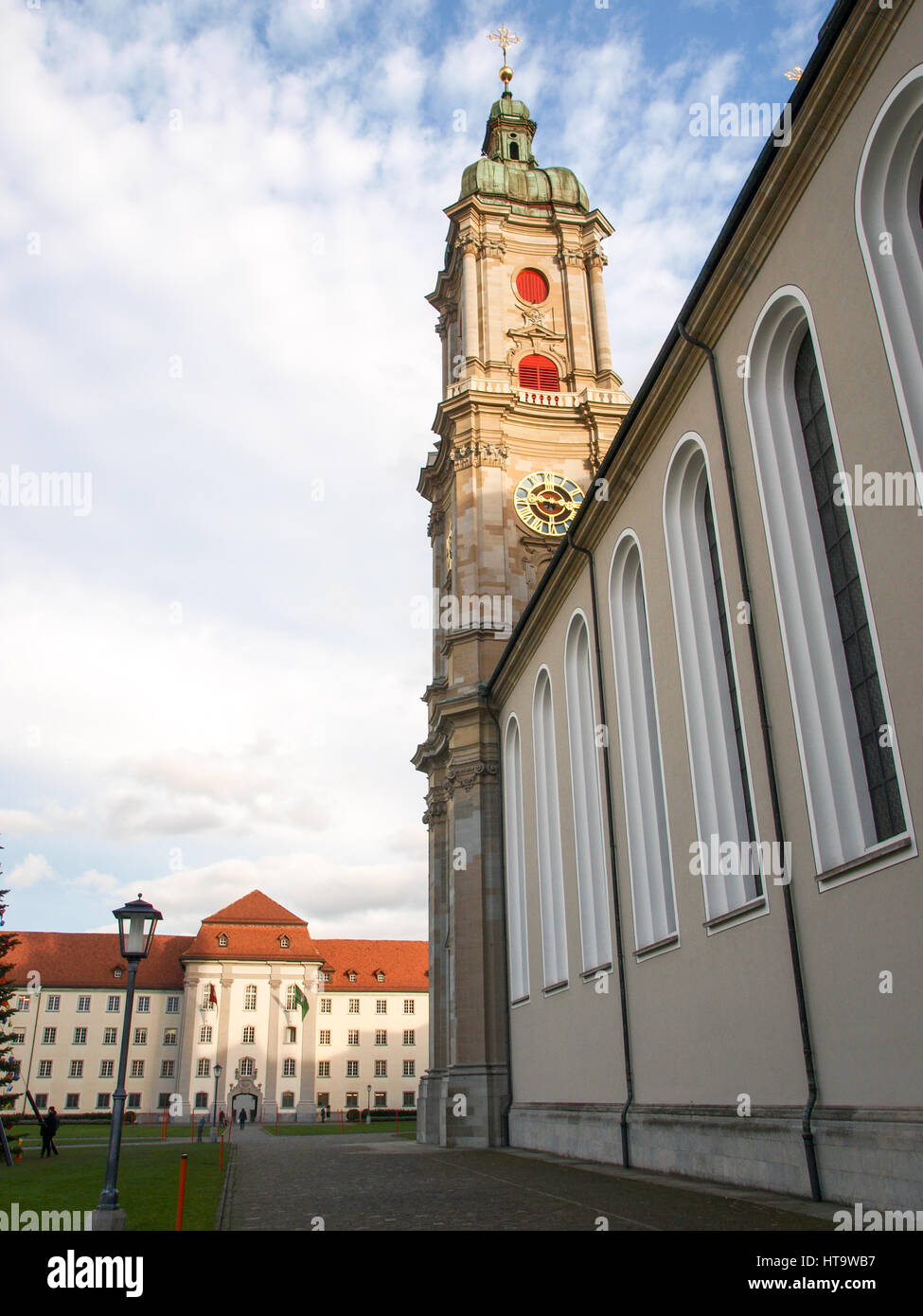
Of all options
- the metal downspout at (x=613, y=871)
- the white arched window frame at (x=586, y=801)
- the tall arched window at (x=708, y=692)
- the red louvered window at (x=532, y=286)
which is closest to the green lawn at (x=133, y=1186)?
the metal downspout at (x=613, y=871)

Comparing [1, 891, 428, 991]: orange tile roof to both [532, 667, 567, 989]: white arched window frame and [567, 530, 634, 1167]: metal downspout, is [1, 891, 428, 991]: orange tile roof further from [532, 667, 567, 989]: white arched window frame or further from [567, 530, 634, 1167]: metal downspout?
[567, 530, 634, 1167]: metal downspout

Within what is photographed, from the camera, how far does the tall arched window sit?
1514 cm

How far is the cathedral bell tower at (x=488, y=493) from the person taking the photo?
29422 mm

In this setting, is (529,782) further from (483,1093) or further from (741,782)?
(741,782)

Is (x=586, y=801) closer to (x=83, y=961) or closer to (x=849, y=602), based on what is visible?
(x=849, y=602)

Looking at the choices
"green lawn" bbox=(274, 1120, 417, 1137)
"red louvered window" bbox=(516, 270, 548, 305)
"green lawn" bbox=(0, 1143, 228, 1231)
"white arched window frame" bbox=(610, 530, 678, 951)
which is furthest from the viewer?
"green lawn" bbox=(274, 1120, 417, 1137)

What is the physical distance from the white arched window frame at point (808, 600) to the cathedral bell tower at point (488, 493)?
1843 cm

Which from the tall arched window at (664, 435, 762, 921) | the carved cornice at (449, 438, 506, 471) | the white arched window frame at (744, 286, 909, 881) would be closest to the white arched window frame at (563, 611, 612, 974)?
the tall arched window at (664, 435, 762, 921)

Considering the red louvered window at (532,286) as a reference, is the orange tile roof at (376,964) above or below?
below

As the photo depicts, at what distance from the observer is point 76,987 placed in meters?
88.7

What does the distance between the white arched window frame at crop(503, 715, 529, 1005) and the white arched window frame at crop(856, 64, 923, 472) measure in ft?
61.2

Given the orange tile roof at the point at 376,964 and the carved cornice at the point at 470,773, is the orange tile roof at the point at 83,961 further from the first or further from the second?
the carved cornice at the point at 470,773

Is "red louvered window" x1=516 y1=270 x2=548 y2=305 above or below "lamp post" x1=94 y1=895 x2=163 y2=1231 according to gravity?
above

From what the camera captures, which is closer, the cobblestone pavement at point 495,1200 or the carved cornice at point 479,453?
the cobblestone pavement at point 495,1200
